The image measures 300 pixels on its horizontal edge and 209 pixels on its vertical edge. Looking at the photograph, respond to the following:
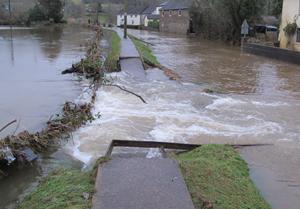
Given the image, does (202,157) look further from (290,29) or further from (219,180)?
(290,29)

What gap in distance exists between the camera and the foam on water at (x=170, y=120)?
9.89 metres

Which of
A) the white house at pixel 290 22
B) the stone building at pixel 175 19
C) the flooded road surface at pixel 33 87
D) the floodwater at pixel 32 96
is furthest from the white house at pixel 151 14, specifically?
the flooded road surface at pixel 33 87

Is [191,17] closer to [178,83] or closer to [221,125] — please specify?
[178,83]

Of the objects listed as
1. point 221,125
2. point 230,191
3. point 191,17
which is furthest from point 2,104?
point 191,17

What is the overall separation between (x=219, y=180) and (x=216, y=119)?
550 cm

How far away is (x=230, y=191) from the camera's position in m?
6.11

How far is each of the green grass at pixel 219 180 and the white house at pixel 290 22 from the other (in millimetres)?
24858

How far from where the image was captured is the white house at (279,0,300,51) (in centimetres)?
3048

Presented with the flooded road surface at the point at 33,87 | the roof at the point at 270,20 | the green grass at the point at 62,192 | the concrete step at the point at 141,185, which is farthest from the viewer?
Result: the roof at the point at 270,20

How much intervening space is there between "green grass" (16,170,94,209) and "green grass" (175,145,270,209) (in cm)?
145

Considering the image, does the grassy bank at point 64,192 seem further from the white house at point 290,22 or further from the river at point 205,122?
the white house at point 290,22

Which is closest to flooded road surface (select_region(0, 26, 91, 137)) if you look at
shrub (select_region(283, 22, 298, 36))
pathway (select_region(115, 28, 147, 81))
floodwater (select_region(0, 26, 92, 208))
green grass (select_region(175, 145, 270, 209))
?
floodwater (select_region(0, 26, 92, 208))

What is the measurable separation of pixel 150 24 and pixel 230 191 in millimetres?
82563

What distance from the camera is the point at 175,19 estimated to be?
2798 inches
